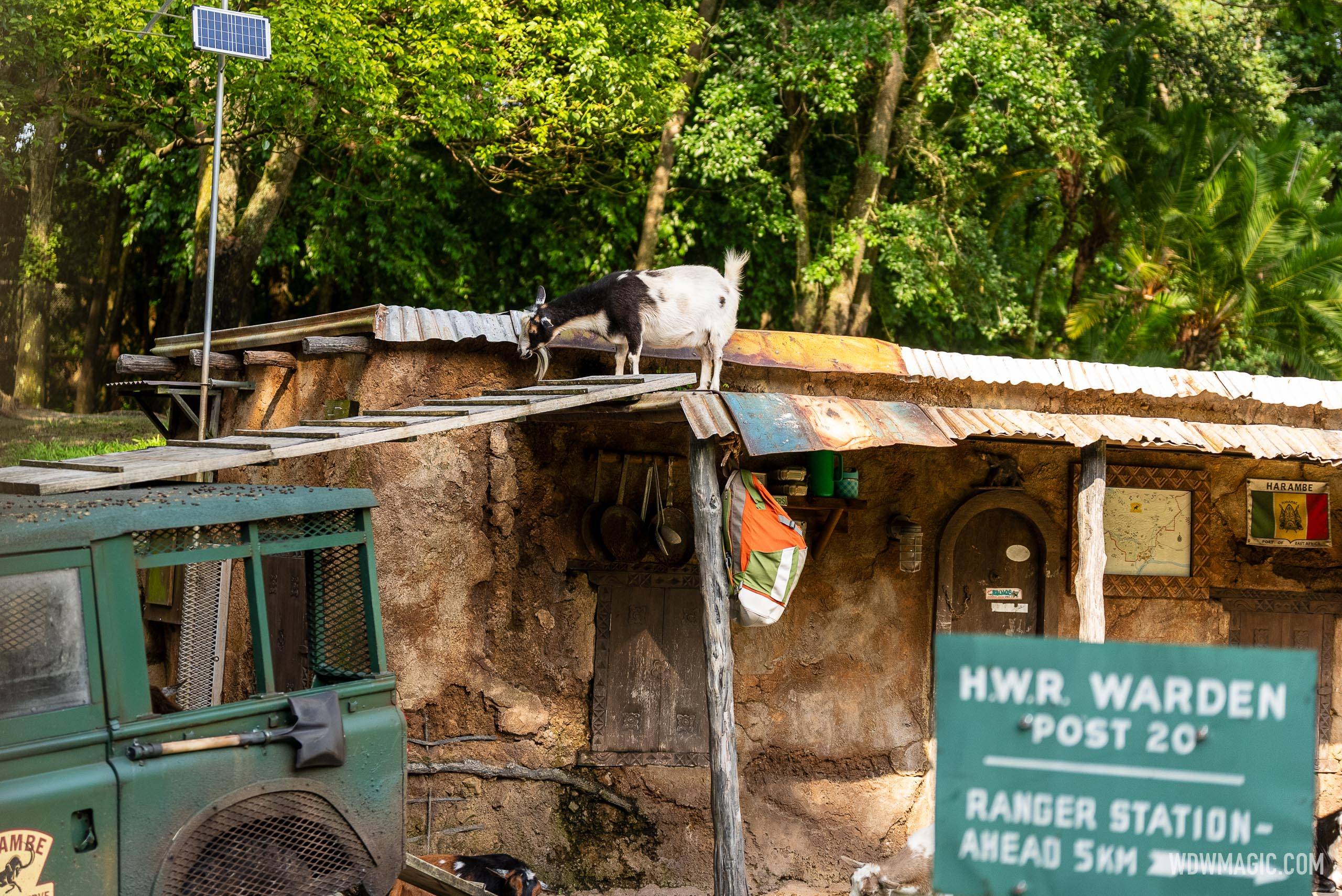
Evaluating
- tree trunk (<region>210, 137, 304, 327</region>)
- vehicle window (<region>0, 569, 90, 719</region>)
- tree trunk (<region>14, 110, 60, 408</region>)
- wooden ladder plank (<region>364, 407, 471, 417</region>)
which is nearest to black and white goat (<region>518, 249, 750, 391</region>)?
wooden ladder plank (<region>364, 407, 471, 417</region>)

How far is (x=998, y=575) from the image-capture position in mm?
8609

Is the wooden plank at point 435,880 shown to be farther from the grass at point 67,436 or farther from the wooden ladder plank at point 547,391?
the grass at point 67,436

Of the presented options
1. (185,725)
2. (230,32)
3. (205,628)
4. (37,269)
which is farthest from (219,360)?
(37,269)

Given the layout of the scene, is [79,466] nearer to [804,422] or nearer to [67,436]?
[804,422]

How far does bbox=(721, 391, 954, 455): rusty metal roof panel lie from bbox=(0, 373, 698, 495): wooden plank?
1.33 feet

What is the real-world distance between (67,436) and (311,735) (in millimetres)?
12365

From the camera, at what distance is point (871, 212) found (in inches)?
627

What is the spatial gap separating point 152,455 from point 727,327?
314cm

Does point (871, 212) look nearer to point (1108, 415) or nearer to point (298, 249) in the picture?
point (298, 249)

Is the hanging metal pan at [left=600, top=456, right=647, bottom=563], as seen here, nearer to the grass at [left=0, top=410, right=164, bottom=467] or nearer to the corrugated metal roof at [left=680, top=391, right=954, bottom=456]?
the corrugated metal roof at [left=680, top=391, right=954, bottom=456]

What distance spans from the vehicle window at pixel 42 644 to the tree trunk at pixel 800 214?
483 inches

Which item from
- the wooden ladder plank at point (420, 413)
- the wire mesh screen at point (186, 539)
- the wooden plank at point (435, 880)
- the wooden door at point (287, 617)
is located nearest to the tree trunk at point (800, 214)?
the wooden door at point (287, 617)

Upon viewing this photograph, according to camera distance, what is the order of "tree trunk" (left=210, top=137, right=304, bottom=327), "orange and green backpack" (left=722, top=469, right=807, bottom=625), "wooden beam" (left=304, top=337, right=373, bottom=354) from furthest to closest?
"tree trunk" (left=210, top=137, right=304, bottom=327) < "wooden beam" (left=304, top=337, right=373, bottom=354) < "orange and green backpack" (left=722, top=469, right=807, bottom=625)

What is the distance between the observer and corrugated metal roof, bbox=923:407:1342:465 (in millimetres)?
6848
